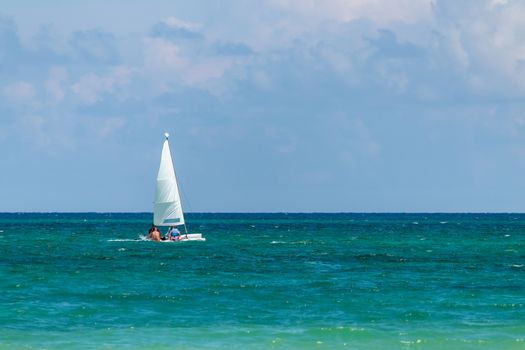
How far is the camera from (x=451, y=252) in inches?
3423

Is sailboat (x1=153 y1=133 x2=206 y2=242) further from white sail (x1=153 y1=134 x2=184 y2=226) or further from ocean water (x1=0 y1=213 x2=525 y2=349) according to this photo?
ocean water (x1=0 y1=213 x2=525 y2=349)

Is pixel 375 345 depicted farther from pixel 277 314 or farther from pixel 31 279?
pixel 31 279

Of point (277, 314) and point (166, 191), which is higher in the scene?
point (166, 191)

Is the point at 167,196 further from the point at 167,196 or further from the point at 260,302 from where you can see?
the point at 260,302

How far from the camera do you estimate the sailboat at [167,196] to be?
97.7m

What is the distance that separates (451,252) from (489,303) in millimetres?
40863

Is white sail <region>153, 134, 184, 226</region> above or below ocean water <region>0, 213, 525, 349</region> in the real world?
above

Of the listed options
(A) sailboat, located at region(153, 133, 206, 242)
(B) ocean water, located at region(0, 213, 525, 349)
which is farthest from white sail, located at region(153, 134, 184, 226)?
(B) ocean water, located at region(0, 213, 525, 349)

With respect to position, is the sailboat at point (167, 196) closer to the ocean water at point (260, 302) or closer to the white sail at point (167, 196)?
the white sail at point (167, 196)

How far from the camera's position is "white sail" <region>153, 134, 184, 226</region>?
9769cm

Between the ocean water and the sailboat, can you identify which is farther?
the sailboat

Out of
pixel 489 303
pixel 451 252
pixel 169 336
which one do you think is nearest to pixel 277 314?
pixel 169 336

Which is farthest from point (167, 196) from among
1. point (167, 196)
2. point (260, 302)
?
point (260, 302)

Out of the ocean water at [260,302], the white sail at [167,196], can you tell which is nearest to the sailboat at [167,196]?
the white sail at [167,196]
